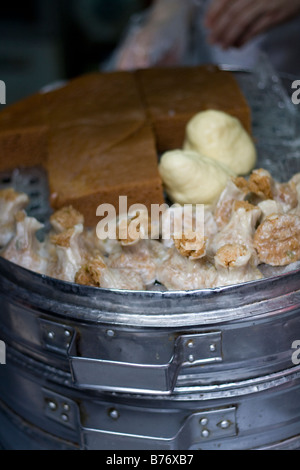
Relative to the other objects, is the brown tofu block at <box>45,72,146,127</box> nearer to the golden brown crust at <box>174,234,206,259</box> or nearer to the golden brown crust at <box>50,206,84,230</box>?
the golden brown crust at <box>50,206,84,230</box>

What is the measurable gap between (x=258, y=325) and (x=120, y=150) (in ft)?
2.43

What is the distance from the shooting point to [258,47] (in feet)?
8.00

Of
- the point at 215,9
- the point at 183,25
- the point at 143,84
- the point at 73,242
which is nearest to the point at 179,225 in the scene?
the point at 73,242

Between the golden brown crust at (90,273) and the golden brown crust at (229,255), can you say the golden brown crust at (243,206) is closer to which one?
the golden brown crust at (229,255)

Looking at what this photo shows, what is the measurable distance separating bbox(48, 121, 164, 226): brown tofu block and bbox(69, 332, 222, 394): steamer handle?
0.49m

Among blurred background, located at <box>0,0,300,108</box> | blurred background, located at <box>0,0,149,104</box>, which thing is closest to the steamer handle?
blurred background, located at <box>0,0,300,108</box>

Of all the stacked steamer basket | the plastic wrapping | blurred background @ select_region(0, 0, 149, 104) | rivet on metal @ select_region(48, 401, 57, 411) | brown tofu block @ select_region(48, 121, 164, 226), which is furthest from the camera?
blurred background @ select_region(0, 0, 149, 104)

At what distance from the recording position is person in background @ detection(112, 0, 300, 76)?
2.34m

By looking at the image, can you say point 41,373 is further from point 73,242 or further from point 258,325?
point 258,325

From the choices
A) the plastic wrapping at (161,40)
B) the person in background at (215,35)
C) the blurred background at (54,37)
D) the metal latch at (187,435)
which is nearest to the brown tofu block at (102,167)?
the metal latch at (187,435)

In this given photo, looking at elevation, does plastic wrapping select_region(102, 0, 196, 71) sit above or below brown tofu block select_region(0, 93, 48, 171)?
above

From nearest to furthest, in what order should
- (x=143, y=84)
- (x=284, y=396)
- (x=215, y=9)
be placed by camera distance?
(x=284, y=396) → (x=143, y=84) → (x=215, y=9)

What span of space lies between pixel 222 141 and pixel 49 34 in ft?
10.5

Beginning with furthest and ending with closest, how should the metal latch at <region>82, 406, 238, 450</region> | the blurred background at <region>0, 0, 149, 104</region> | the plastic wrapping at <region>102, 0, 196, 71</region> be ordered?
the blurred background at <region>0, 0, 149, 104</region>, the plastic wrapping at <region>102, 0, 196, 71</region>, the metal latch at <region>82, 406, 238, 450</region>
